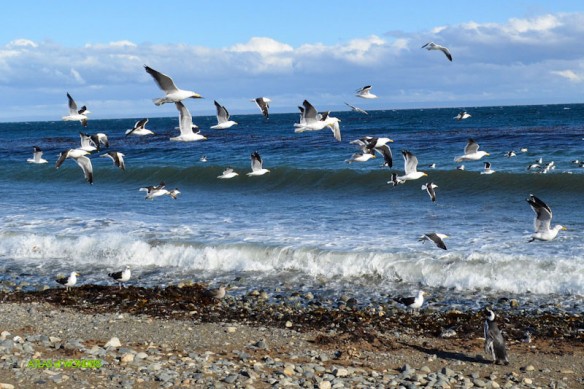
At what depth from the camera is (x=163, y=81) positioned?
43.7ft

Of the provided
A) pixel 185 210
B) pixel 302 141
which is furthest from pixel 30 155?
pixel 185 210

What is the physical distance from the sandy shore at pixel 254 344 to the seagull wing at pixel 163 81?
134 inches

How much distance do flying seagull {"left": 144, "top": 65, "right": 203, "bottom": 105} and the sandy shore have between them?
3.34m

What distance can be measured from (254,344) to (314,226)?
30.1ft

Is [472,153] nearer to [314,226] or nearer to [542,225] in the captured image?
[314,226]

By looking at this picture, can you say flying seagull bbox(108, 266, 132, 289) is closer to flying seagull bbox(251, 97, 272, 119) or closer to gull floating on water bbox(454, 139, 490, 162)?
flying seagull bbox(251, 97, 272, 119)

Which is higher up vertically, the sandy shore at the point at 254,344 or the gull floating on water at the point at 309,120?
the gull floating on water at the point at 309,120

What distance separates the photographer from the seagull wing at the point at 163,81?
510 inches

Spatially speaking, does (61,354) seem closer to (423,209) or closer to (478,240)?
(478,240)

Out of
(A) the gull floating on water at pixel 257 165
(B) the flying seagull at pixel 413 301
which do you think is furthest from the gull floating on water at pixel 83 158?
(B) the flying seagull at pixel 413 301

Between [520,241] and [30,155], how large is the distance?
123ft

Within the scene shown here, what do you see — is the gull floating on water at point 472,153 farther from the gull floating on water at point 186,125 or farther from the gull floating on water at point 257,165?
the gull floating on water at point 186,125

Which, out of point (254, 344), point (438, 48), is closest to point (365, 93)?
point (438, 48)

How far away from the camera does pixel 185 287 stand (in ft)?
43.9
